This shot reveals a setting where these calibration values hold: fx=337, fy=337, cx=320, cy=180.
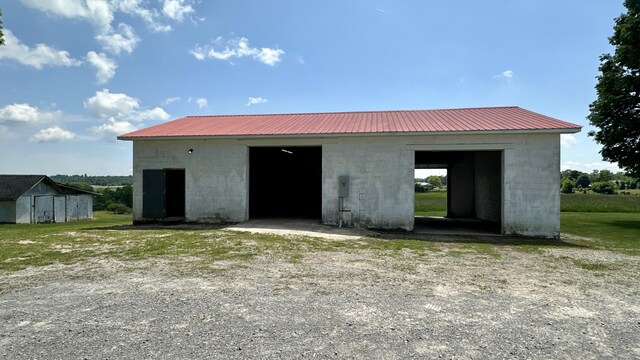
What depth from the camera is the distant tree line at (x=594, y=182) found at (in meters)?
60.4

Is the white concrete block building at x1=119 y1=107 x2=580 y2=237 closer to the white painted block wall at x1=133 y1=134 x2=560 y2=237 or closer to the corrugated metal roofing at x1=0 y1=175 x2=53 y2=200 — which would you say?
the white painted block wall at x1=133 y1=134 x2=560 y2=237

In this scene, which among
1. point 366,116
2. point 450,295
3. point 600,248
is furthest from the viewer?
point 366,116

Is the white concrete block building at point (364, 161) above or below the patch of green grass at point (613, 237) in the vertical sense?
above

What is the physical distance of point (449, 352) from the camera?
10.9 feet

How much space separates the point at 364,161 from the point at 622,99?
1590 centimetres

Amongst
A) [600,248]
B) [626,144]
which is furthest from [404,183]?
[626,144]

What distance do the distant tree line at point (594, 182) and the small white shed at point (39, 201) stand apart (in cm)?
6605

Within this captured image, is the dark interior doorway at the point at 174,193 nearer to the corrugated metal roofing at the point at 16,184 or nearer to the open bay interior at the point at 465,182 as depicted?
the open bay interior at the point at 465,182

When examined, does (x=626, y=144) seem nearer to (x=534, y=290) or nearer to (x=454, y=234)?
(x=454, y=234)

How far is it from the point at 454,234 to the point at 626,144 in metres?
14.3

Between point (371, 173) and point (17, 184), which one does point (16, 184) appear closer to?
point (17, 184)

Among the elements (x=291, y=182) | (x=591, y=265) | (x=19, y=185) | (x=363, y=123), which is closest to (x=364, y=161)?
(x=363, y=123)

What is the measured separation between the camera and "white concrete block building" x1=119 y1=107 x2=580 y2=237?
1148cm

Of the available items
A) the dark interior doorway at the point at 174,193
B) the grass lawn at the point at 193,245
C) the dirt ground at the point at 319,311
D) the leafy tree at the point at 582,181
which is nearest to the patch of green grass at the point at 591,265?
Answer: the dirt ground at the point at 319,311
